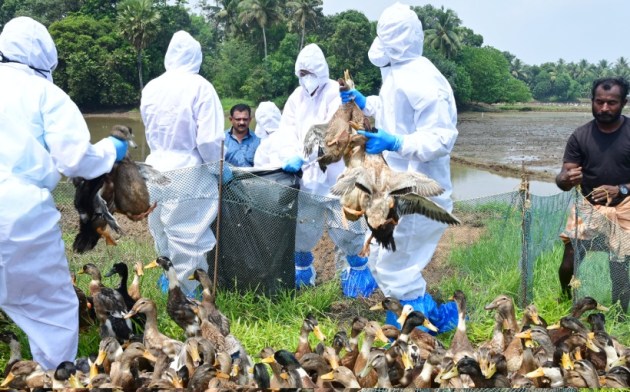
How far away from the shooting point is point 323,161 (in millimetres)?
4562

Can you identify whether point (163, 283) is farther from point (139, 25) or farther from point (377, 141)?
point (139, 25)

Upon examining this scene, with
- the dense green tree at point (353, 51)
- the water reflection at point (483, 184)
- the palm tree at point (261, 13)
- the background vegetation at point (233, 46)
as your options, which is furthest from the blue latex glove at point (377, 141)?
the palm tree at point (261, 13)

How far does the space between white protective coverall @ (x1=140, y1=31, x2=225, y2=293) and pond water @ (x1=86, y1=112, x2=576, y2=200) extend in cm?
783

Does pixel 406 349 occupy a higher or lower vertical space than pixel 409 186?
lower

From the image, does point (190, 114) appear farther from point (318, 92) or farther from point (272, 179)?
point (318, 92)

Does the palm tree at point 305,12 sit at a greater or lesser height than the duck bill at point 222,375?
greater

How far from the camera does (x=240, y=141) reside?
25.5 feet

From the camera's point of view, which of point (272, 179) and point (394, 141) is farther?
point (272, 179)

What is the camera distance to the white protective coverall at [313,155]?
6.48 meters

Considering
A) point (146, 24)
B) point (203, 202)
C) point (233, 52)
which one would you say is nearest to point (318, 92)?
point (203, 202)

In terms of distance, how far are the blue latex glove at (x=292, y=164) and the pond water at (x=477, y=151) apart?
7017 mm

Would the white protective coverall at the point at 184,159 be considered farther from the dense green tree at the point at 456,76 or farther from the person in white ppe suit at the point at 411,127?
the dense green tree at the point at 456,76

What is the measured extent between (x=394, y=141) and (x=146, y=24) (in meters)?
38.7

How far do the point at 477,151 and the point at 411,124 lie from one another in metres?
23.0
